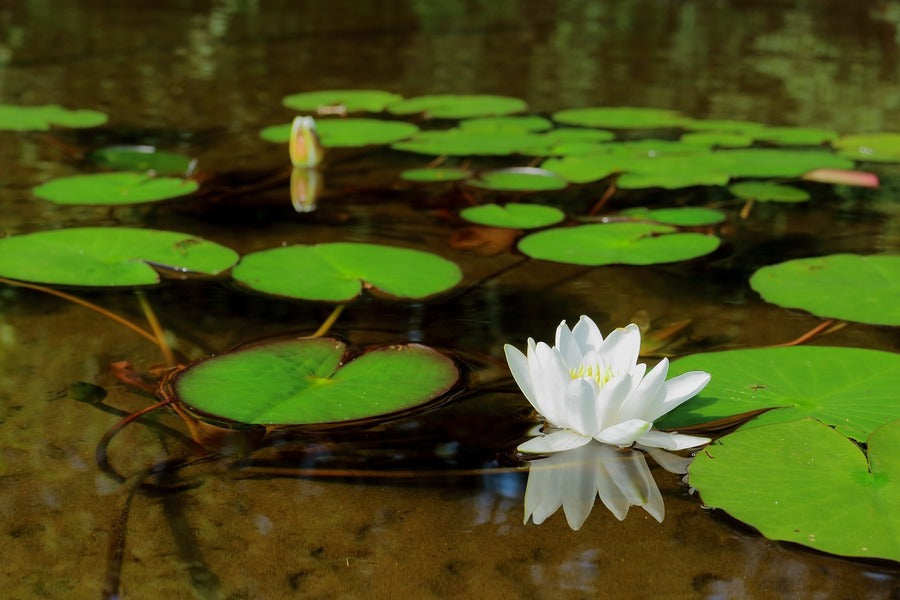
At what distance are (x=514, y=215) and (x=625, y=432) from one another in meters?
1.27

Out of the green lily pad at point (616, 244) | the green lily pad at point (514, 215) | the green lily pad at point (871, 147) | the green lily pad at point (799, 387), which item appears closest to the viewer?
the green lily pad at point (799, 387)

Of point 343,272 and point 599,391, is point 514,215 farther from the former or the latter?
point 599,391

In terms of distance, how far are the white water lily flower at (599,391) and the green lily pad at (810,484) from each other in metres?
0.07

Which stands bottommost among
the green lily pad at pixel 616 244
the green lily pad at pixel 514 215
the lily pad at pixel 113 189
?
the lily pad at pixel 113 189

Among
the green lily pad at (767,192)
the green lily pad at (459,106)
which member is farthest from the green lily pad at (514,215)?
the green lily pad at (459,106)

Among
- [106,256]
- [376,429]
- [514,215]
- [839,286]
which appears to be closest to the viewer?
[376,429]

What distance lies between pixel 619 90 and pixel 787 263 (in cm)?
268

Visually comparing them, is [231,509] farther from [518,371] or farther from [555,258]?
[555,258]

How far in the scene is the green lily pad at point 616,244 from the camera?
2.03 m

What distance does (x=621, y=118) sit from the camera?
12.0 feet

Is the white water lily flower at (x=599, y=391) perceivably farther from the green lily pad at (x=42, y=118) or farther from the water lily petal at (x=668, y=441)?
the green lily pad at (x=42, y=118)

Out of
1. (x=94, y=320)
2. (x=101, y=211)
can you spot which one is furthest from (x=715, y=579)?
(x=101, y=211)

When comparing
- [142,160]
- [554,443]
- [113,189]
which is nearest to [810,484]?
[554,443]

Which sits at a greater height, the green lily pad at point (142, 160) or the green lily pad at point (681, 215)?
the green lily pad at point (681, 215)
